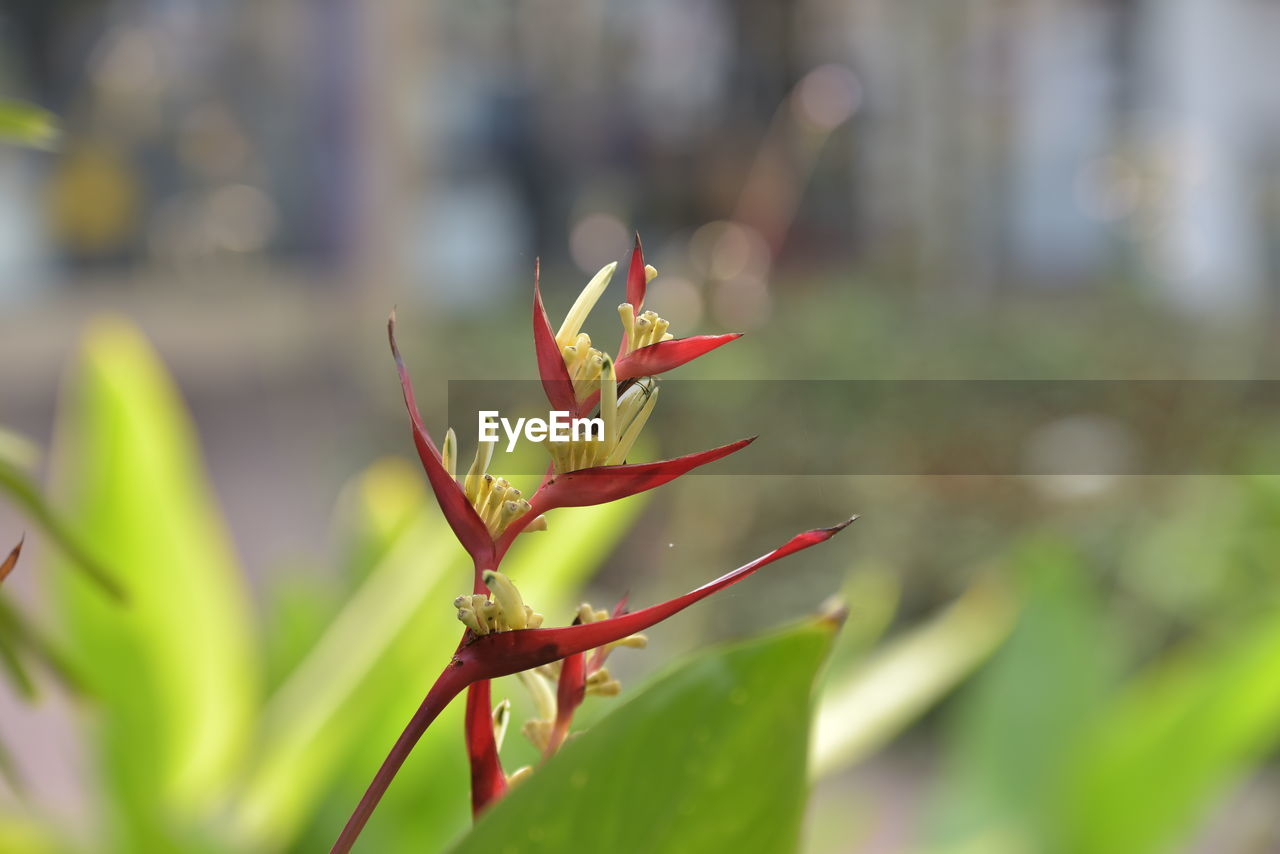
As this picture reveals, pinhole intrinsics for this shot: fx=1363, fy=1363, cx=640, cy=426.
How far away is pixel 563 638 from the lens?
16cm

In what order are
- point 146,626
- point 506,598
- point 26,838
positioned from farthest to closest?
point 146,626 < point 26,838 < point 506,598

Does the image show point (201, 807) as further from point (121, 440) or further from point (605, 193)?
point (605, 193)

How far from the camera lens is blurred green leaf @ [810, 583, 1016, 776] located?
92cm

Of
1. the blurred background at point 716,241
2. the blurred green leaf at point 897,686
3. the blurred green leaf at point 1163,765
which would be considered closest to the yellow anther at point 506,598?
the blurred green leaf at point 897,686

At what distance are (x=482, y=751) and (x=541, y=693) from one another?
1cm

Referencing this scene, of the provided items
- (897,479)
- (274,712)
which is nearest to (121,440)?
(274,712)

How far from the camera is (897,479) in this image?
8.33ft

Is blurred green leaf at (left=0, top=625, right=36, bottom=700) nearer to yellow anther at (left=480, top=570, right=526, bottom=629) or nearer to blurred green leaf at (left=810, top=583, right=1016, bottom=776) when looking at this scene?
yellow anther at (left=480, top=570, right=526, bottom=629)

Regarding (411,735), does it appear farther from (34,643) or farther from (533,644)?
(34,643)

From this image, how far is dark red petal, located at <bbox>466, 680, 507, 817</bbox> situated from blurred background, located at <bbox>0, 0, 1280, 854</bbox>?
103 cm

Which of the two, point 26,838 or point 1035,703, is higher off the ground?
point 26,838

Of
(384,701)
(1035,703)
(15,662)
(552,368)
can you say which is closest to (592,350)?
(552,368)

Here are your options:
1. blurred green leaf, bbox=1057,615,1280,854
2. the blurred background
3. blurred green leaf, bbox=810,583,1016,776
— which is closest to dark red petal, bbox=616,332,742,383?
blurred green leaf, bbox=810,583,1016,776

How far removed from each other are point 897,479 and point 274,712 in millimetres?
1698
